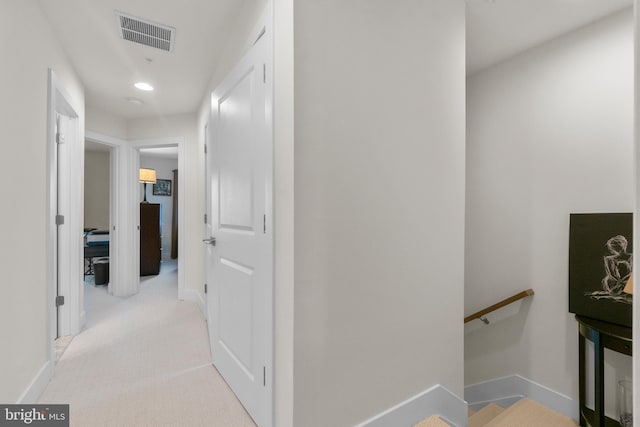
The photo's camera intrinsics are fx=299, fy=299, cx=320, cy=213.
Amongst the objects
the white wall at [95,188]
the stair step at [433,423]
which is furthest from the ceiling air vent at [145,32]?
the white wall at [95,188]

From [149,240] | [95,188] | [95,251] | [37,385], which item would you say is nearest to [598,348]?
[37,385]

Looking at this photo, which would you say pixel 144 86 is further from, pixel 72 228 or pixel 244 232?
pixel 244 232

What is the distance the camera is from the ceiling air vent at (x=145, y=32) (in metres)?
2.13

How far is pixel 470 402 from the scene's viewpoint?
2568 millimetres

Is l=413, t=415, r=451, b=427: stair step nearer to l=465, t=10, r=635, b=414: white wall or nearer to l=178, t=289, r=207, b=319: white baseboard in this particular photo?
l=465, t=10, r=635, b=414: white wall

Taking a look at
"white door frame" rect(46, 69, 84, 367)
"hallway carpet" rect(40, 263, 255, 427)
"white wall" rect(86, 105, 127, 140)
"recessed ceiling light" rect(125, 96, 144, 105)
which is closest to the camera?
"hallway carpet" rect(40, 263, 255, 427)

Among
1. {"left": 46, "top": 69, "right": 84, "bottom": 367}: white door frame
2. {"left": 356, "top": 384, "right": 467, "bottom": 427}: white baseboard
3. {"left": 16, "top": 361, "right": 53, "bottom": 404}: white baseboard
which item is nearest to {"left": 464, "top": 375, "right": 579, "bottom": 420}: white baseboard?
{"left": 356, "top": 384, "right": 467, "bottom": 427}: white baseboard

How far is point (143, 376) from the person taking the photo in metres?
2.14

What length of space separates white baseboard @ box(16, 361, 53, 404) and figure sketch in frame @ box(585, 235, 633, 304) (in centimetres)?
346

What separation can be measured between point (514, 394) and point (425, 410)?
1174 mm

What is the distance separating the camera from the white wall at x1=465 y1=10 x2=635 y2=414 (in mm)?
1910

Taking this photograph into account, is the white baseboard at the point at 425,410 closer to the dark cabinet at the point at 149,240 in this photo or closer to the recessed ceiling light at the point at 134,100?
the recessed ceiling light at the point at 134,100

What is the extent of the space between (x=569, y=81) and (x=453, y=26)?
1015 millimetres

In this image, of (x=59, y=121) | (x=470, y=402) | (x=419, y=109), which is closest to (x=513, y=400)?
(x=470, y=402)
